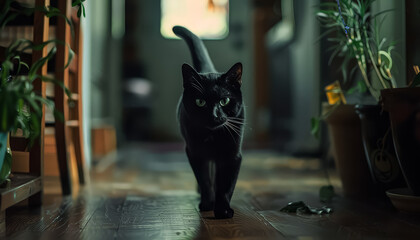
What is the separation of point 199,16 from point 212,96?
562 cm

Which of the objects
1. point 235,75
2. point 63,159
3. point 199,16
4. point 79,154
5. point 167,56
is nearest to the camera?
point 235,75

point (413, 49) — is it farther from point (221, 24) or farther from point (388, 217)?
point (221, 24)

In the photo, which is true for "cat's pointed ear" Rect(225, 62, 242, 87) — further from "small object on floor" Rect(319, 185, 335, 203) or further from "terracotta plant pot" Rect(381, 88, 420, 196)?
"small object on floor" Rect(319, 185, 335, 203)

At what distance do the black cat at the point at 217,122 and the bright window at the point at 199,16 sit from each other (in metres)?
5.39

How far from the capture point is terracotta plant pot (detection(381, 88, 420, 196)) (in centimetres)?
126

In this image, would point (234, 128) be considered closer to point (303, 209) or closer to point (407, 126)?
point (303, 209)

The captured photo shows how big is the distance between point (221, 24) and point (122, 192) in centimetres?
523

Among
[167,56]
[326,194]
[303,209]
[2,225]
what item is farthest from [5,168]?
[167,56]

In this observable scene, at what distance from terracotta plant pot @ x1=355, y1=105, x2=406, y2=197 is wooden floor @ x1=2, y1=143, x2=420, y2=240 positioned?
0.33 ft

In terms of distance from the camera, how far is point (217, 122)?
121 centimetres

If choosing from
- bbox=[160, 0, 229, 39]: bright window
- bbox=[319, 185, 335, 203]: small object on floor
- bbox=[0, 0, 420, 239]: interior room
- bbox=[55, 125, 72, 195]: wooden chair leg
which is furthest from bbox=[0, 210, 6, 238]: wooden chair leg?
bbox=[160, 0, 229, 39]: bright window

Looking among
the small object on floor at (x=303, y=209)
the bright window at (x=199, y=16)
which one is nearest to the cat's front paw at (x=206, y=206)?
the small object on floor at (x=303, y=209)

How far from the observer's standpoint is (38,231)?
114cm

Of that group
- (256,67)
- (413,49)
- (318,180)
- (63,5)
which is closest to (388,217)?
(413,49)
